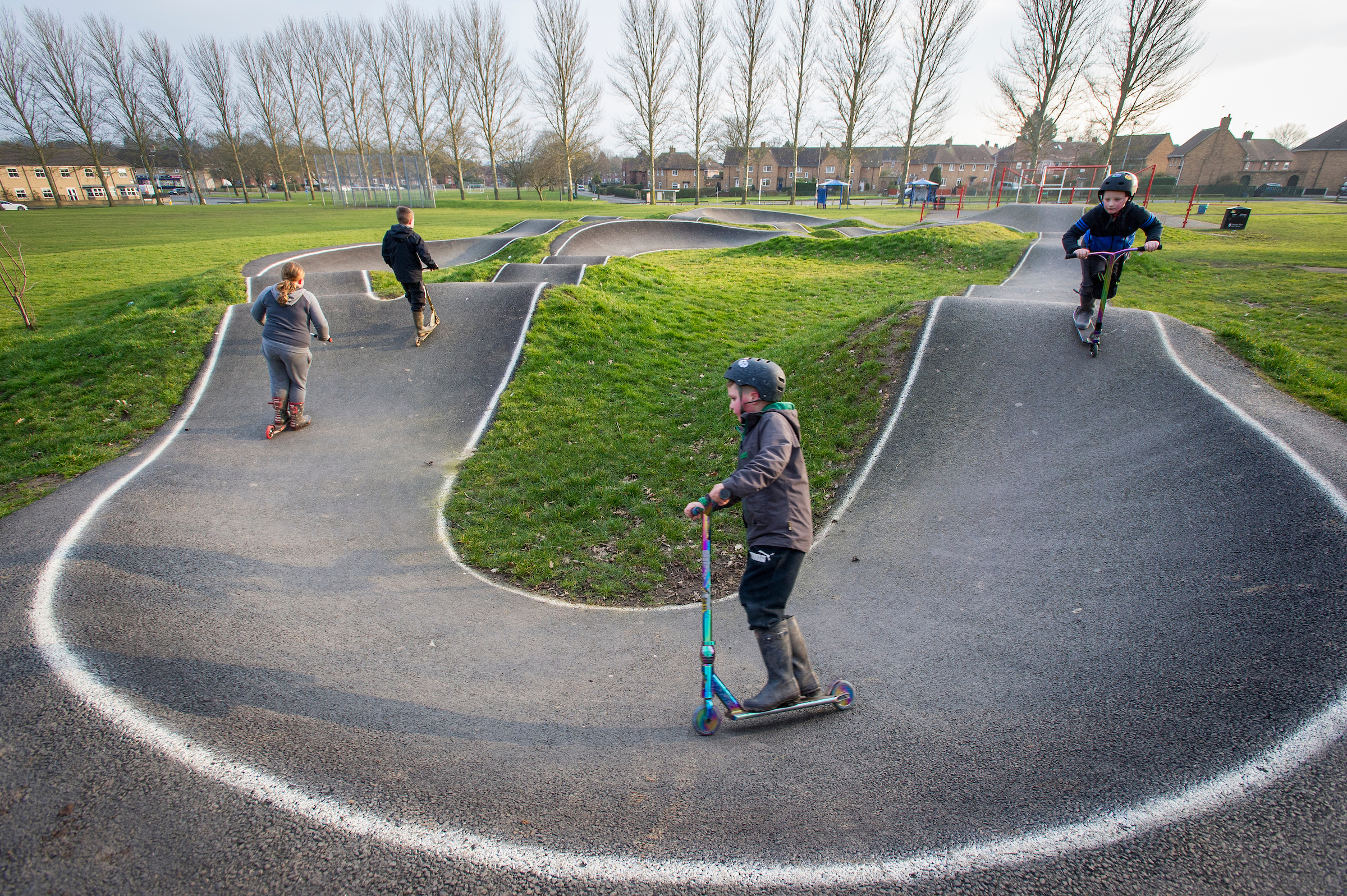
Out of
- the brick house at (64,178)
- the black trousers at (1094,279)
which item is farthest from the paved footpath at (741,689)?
the brick house at (64,178)

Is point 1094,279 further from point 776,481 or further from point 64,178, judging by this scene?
point 64,178

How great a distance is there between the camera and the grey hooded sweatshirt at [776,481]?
3.69m

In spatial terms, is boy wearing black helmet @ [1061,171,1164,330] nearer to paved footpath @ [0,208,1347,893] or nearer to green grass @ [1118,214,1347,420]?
paved footpath @ [0,208,1347,893]

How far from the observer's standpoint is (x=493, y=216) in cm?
4656

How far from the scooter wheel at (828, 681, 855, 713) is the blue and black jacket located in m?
7.20

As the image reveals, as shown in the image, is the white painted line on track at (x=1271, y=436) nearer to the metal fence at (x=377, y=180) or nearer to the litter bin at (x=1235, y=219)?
the litter bin at (x=1235, y=219)

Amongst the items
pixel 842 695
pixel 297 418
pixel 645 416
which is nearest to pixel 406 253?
pixel 297 418

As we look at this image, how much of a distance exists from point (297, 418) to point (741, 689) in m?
8.18

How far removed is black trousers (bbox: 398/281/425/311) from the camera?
37.2 ft

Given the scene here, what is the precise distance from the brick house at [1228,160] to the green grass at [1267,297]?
6688cm

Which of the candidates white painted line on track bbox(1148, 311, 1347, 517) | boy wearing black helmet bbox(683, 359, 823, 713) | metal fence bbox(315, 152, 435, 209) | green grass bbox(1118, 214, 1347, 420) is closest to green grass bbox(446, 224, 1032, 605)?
boy wearing black helmet bbox(683, 359, 823, 713)

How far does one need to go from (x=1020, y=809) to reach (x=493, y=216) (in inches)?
1991

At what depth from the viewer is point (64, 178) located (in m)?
88.1

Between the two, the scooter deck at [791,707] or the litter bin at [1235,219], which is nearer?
the scooter deck at [791,707]
